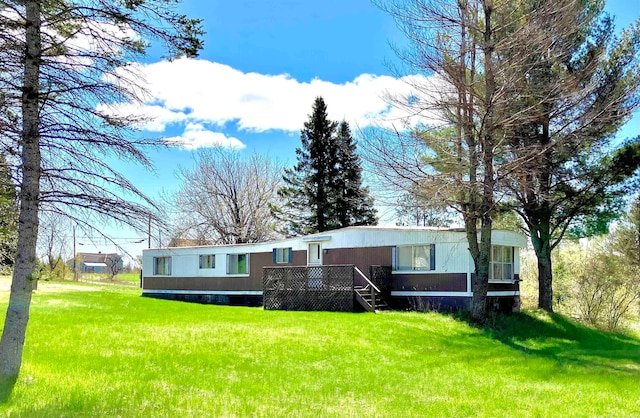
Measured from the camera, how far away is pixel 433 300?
1792cm

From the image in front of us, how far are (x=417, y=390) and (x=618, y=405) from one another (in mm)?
2592

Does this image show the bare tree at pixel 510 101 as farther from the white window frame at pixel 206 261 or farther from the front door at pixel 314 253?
the white window frame at pixel 206 261

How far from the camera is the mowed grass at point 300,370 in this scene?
644 cm

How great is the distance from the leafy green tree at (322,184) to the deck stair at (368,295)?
1354 cm

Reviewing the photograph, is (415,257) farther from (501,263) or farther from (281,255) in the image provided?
(281,255)

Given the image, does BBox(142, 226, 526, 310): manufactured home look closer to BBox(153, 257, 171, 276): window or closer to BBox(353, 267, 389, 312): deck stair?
BBox(353, 267, 389, 312): deck stair

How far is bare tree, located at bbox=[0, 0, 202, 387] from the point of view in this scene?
6.48 metres

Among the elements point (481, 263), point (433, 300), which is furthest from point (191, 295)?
point (481, 263)

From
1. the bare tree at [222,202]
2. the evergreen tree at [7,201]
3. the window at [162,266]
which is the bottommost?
the window at [162,266]

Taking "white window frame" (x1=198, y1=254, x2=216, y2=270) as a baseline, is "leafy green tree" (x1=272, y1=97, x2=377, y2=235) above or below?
above

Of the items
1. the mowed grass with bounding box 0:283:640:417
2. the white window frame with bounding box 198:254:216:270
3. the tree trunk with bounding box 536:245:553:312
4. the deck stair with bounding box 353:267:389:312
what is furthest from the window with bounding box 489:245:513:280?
the white window frame with bounding box 198:254:216:270

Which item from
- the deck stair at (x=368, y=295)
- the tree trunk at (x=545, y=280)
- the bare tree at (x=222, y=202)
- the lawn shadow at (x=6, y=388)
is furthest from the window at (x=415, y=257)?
the bare tree at (x=222, y=202)

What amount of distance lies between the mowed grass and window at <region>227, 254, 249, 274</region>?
28.0 ft

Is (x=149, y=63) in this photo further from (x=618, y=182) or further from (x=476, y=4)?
(x=618, y=182)
